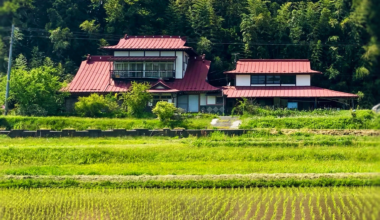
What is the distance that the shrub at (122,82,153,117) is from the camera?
114 ft

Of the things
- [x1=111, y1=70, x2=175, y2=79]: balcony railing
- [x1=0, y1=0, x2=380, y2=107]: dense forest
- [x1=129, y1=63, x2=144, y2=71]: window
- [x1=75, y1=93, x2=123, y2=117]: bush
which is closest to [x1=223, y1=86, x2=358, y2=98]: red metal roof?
[x1=0, y1=0, x2=380, y2=107]: dense forest

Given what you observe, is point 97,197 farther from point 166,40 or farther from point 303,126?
point 166,40

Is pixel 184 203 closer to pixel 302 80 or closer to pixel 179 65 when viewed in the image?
pixel 302 80

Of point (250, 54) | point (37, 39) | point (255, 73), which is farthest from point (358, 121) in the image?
point (37, 39)

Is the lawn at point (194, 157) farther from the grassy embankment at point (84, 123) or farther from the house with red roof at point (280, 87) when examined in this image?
the house with red roof at point (280, 87)

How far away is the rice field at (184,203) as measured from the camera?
1292cm

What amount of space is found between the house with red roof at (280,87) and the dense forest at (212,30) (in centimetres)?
353

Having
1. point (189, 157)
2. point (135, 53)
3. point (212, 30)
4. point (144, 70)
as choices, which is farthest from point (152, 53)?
point (189, 157)

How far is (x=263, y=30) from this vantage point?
44.7 meters

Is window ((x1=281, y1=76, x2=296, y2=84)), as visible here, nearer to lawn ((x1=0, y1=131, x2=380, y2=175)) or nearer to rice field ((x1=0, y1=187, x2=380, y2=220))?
lawn ((x1=0, y1=131, x2=380, y2=175))

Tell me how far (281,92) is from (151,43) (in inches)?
407

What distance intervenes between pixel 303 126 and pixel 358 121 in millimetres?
2904

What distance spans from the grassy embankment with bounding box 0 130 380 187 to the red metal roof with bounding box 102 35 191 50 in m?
14.3

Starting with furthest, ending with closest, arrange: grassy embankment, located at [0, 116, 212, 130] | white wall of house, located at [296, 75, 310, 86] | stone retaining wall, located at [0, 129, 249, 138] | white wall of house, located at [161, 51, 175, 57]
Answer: white wall of house, located at [161, 51, 175, 57], white wall of house, located at [296, 75, 310, 86], grassy embankment, located at [0, 116, 212, 130], stone retaining wall, located at [0, 129, 249, 138]
